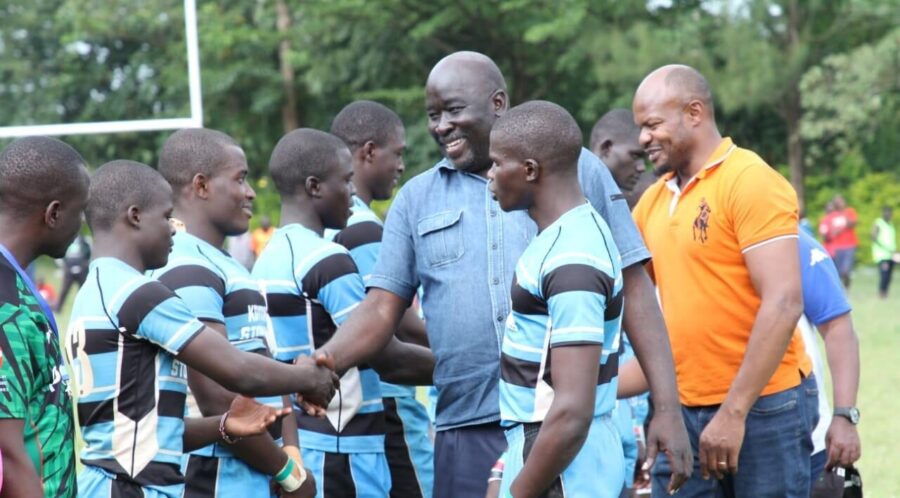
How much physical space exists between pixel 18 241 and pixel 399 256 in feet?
4.78

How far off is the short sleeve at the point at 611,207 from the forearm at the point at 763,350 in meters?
0.50

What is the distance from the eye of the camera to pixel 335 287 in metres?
4.92

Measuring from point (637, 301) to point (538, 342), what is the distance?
67 cm

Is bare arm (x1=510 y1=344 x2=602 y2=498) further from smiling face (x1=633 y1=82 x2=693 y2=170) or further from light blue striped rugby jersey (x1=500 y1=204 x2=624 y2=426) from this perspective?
smiling face (x1=633 y1=82 x2=693 y2=170)

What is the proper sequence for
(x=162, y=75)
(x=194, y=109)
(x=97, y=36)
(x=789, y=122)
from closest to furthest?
(x=194, y=109) → (x=97, y=36) → (x=162, y=75) → (x=789, y=122)

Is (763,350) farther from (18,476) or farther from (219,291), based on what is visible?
(18,476)

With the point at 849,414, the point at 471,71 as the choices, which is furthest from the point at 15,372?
the point at 849,414

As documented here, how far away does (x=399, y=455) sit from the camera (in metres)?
5.64

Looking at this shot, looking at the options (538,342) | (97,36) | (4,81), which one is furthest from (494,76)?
(97,36)

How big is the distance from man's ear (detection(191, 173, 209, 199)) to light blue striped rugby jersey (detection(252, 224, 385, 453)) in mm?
361

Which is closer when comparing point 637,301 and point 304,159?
point 637,301

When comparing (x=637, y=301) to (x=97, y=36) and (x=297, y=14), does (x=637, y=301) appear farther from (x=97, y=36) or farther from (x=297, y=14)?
(x=297, y=14)

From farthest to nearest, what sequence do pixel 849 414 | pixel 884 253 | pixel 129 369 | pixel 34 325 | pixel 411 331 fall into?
pixel 884 253 < pixel 411 331 < pixel 849 414 < pixel 129 369 < pixel 34 325

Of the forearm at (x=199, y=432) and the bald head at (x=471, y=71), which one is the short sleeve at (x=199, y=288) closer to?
the forearm at (x=199, y=432)
